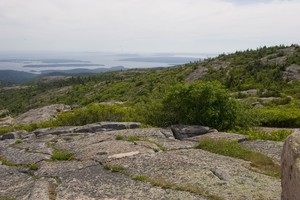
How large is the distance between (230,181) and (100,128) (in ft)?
30.3

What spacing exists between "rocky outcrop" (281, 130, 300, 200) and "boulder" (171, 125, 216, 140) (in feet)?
26.9

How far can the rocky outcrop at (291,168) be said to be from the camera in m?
5.85

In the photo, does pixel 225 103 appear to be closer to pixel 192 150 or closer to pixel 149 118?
pixel 149 118

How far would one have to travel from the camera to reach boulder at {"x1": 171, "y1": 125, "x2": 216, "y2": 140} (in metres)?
15.0

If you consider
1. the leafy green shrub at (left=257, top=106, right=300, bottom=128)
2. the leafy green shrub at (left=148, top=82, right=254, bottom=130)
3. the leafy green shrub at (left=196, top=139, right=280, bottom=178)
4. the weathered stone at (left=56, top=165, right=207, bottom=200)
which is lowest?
the leafy green shrub at (left=257, top=106, right=300, bottom=128)

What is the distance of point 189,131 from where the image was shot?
15195 millimetres

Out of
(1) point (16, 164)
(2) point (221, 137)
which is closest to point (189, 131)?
(2) point (221, 137)

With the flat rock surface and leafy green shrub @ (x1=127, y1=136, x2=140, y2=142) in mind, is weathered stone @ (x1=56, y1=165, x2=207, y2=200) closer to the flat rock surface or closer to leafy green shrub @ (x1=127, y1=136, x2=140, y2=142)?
the flat rock surface

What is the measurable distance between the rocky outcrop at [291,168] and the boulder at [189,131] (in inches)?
323

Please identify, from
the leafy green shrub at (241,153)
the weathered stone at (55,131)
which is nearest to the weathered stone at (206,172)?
the leafy green shrub at (241,153)

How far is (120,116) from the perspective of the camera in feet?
64.0

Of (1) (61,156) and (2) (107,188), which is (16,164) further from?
(2) (107,188)

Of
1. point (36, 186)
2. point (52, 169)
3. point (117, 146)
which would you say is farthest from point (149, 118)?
point (36, 186)

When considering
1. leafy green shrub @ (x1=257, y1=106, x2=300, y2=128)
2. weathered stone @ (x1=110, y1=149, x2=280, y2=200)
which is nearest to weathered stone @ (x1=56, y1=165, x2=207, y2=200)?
weathered stone @ (x1=110, y1=149, x2=280, y2=200)
